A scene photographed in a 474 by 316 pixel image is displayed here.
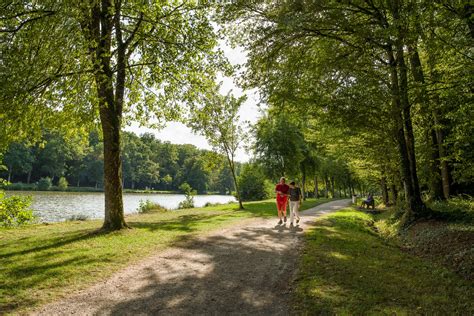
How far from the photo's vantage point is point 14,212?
14.1 metres

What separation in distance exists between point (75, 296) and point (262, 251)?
502 cm

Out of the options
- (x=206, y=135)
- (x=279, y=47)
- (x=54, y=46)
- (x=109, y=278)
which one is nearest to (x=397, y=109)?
(x=279, y=47)

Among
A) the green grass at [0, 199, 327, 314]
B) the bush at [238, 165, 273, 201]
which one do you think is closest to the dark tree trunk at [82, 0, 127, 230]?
the green grass at [0, 199, 327, 314]

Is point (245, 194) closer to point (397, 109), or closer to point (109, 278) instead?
point (397, 109)

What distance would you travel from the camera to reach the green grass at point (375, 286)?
195 inches

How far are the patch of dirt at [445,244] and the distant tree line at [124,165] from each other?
54197 mm

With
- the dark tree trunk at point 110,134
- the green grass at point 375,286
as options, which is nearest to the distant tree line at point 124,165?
the dark tree trunk at point 110,134

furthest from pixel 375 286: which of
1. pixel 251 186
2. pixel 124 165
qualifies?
pixel 124 165

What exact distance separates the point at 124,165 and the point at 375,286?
4324 inches

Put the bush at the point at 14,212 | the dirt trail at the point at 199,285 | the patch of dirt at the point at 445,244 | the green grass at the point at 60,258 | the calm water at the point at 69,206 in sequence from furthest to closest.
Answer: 1. the calm water at the point at 69,206
2. the bush at the point at 14,212
3. the patch of dirt at the point at 445,244
4. the green grass at the point at 60,258
5. the dirt trail at the point at 199,285

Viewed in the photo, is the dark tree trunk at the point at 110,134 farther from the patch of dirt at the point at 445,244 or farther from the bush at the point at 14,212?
the patch of dirt at the point at 445,244

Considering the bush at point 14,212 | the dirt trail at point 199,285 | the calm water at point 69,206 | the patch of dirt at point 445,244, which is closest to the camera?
the dirt trail at point 199,285

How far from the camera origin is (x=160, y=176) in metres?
120

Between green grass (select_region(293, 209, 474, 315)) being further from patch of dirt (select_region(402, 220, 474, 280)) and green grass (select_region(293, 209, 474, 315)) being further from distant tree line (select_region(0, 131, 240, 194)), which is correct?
distant tree line (select_region(0, 131, 240, 194))
